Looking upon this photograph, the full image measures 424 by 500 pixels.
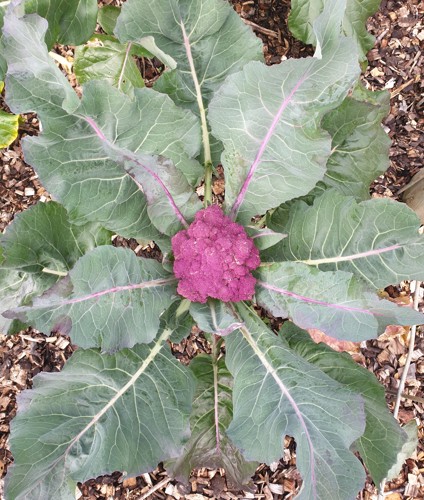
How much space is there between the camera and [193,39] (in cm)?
135

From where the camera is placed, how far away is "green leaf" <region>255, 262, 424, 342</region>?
117cm

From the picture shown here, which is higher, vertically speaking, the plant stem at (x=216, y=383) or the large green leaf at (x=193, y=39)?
the large green leaf at (x=193, y=39)

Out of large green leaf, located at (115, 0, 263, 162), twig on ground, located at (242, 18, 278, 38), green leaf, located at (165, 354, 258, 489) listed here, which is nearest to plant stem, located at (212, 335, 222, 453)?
green leaf, located at (165, 354, 258, 489)

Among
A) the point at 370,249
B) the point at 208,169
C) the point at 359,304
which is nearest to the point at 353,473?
the point at 359,304

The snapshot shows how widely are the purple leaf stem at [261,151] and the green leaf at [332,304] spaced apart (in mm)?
186

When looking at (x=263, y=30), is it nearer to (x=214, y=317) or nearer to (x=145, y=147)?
(x=145, y=147)

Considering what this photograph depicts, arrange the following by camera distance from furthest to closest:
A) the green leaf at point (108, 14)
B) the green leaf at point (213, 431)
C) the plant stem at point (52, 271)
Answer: the green leaf at point (108, 14) → the green leaf at point (213, 431) → the plant stem at point (52, 271)

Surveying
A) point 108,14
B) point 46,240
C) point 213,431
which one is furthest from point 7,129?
point 213,431

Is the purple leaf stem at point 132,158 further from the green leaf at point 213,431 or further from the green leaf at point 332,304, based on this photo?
the green leaf at point 213,431

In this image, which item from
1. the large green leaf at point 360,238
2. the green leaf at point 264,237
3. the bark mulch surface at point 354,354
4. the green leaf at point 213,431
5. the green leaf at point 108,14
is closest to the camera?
the large green leaf at point 360,238

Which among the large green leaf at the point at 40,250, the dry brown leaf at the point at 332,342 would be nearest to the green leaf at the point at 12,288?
the large green leaf at the point at 40,250

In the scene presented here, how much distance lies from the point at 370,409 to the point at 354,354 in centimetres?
68

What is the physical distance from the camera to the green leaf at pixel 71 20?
4.66 ft

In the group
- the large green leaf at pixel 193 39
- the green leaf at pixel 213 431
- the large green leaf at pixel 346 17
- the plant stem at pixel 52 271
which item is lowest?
the green leaf at pixel 213 431
